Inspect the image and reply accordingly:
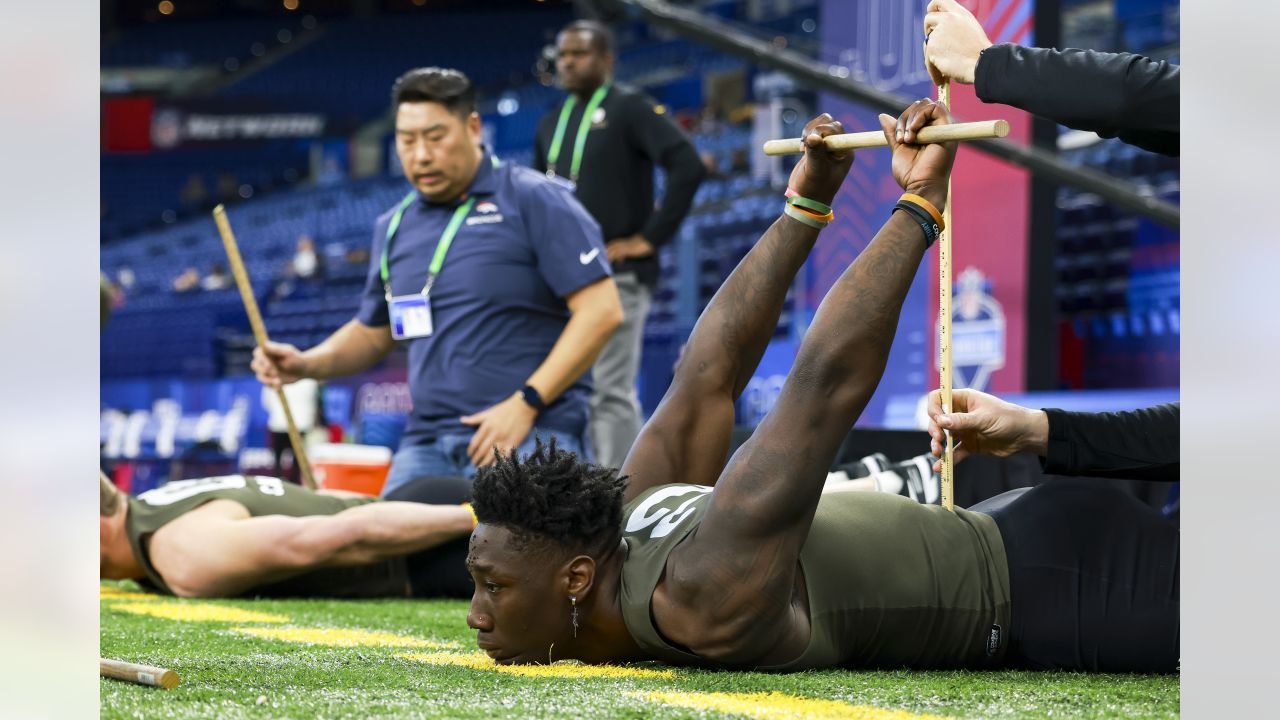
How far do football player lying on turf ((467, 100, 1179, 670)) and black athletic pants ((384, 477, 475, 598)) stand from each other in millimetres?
1522

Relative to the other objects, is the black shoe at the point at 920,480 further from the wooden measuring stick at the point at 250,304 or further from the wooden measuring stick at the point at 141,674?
the wooden measuring stick at the point at 141,674

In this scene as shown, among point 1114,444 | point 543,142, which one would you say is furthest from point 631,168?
point 1114,444

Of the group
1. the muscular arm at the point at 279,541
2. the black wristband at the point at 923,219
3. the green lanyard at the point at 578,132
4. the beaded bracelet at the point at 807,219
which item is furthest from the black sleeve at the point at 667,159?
the black wristband at the point at 923,219

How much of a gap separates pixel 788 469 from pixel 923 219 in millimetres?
460

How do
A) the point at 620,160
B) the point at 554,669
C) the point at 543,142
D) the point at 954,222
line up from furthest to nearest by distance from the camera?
the point at 954,222
the point at 543,142
the point at 620,160
the point at 554,669

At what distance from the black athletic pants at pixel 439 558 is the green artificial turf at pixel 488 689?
1196mm

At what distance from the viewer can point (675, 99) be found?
1211 cm

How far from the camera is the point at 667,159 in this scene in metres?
5.72

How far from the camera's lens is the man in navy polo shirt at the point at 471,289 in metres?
4.25

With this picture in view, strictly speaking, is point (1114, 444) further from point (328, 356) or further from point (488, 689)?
point (328, 356)

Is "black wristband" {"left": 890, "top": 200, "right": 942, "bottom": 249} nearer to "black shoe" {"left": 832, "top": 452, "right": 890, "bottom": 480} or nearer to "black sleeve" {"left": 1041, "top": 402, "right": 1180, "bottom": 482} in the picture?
"black sleeve" {"left": 1041, "top": 402, "right": 1180, "bottom": 482}
